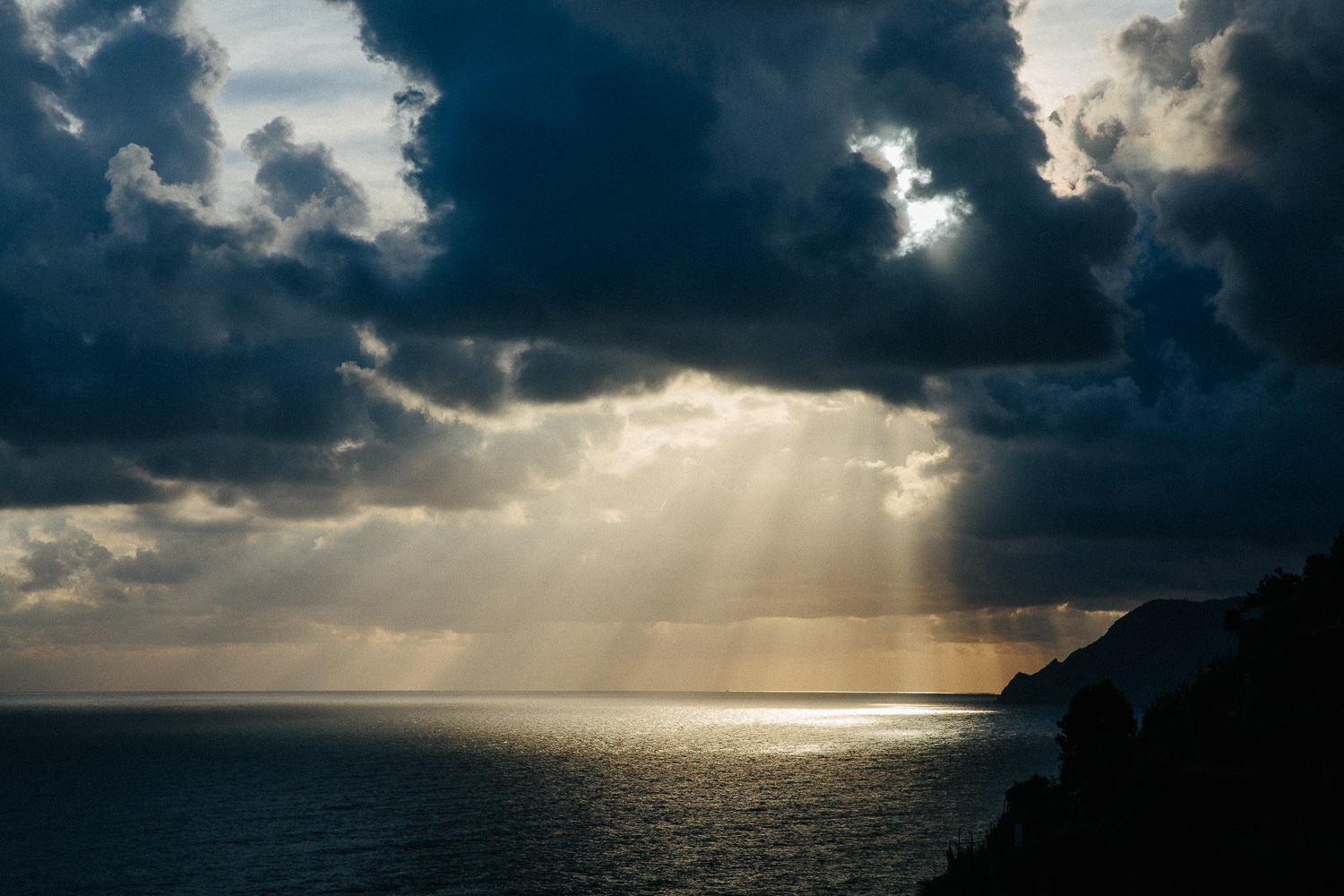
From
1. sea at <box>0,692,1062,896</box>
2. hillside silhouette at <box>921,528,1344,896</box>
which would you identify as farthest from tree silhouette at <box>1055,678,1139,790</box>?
hillside silhouette at <box>921,528,1344,896</box>

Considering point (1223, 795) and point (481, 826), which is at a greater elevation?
point (1223, 795)

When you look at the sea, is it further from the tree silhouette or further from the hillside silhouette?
the hillside silhouette

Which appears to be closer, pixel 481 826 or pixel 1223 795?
pixel 1223 795

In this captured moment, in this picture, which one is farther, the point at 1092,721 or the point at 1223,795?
the point at 1092,721

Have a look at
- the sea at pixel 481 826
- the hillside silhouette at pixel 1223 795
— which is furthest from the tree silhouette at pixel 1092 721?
the hillside silhouette at pixel 1223 795

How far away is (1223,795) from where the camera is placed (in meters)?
45.0

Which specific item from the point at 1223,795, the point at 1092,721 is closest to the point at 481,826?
the point at 1092,721

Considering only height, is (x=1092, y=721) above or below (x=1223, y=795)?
below

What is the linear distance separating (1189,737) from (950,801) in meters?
61.8

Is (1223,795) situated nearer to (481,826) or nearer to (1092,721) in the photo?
(1092,721)

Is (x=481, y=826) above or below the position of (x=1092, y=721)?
below

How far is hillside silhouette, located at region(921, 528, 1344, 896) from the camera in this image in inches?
1586

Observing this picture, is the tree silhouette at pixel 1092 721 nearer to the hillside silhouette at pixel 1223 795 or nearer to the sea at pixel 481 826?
the sea at pixel 481 826

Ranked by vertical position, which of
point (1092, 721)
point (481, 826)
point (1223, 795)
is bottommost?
point (481, 826)
